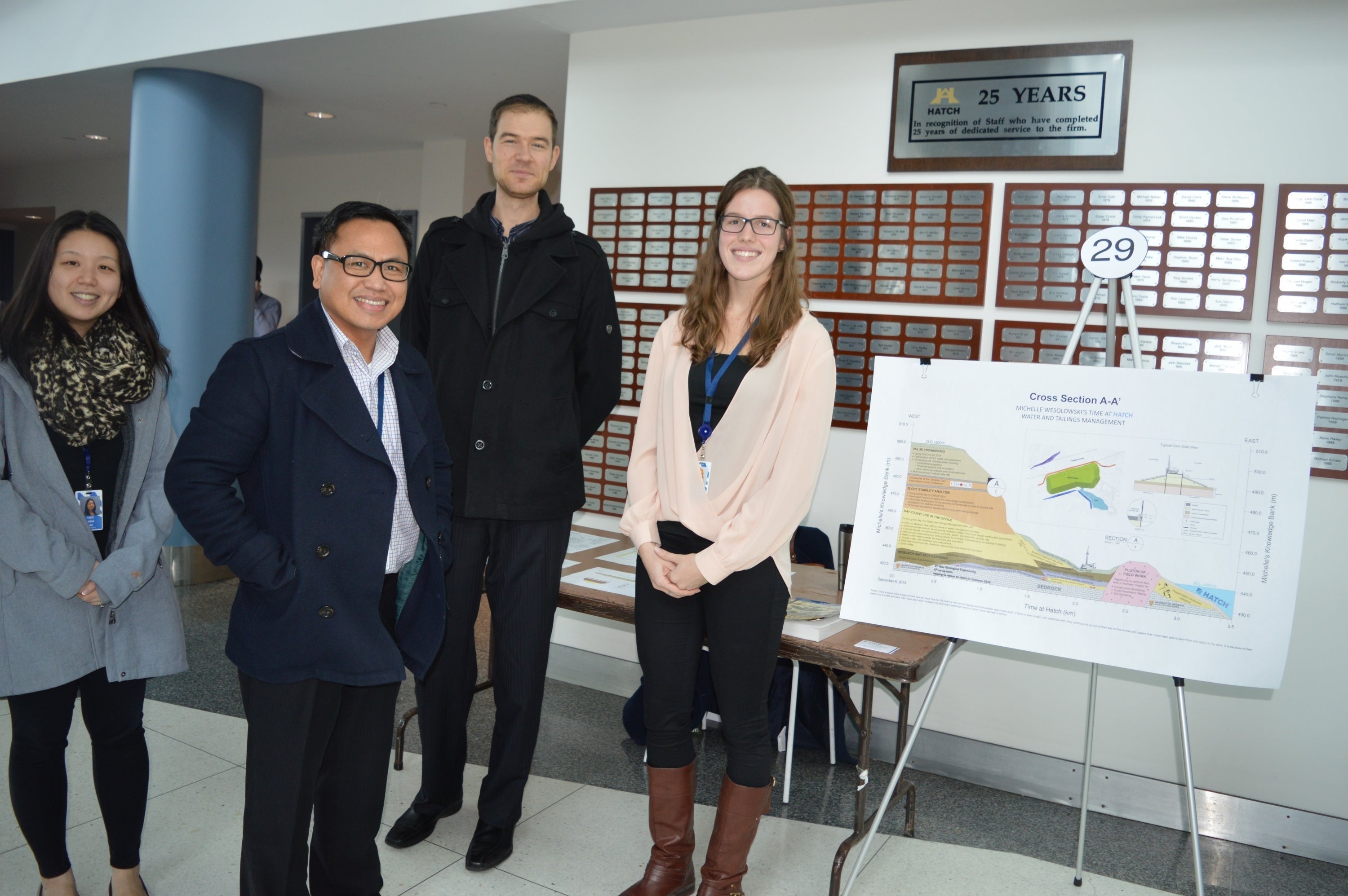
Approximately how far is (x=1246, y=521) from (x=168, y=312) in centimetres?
446

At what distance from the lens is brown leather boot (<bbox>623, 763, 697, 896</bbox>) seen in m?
1.95

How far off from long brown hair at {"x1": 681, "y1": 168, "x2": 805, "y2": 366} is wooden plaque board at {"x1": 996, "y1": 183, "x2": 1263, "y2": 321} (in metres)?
1.21

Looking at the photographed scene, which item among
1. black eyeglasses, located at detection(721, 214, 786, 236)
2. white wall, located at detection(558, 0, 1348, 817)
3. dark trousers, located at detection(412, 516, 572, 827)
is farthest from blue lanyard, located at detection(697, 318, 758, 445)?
white wall, located at detection(558, 0, 1348, 817)

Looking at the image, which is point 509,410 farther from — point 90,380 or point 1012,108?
point 1012,108

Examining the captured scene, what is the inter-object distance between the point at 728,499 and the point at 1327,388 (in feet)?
5.96

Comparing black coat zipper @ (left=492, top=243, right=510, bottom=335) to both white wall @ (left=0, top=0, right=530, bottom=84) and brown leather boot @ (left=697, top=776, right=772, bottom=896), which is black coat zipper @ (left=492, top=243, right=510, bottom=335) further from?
white wall @ (left=0, top=0, right=530, bottom=84)

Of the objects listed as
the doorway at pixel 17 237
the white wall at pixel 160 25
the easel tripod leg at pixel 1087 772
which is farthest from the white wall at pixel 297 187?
the easel tripod leg at pixel 1087 772

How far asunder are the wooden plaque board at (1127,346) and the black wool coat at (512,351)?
1.29 meters

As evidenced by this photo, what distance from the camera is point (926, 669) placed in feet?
6.85

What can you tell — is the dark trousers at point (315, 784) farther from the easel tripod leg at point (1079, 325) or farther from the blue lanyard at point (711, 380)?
the easel tripod leg at point (1079, 325)

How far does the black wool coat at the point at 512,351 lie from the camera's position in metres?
2.06

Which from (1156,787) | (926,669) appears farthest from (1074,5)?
(1156,787)

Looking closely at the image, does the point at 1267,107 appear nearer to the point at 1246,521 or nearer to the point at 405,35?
the point at 1246,521

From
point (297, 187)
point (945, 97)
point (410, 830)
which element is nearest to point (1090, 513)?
point (945, 97)
